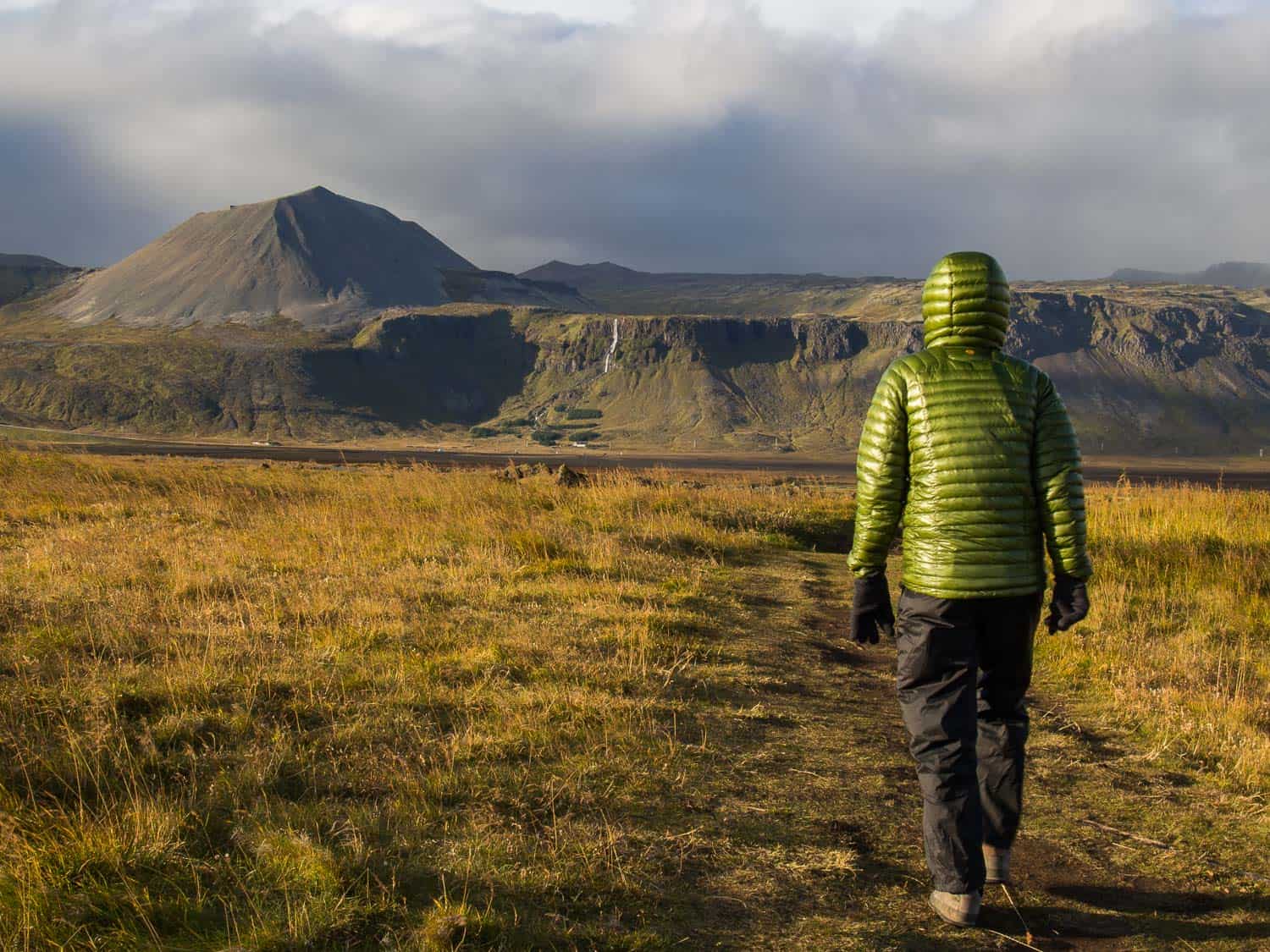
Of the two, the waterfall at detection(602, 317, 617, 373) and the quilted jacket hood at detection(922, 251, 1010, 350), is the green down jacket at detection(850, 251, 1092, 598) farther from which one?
the waterfall at detection(602, 317, 617, 373)

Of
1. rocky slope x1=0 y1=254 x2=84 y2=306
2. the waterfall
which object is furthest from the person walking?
rocky slope x1=0 y1=254 x2=84 y2=306

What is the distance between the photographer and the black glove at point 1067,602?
330 centimetres

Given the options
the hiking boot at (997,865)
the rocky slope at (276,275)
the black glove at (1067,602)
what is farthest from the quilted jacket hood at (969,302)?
the rocky slope at (276,275)

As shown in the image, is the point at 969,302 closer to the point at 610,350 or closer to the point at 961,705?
the point at 961,705

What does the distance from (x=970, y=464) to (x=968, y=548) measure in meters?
0.30

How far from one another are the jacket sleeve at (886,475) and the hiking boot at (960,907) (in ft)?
3.84

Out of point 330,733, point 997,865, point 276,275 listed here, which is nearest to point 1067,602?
point 997,865

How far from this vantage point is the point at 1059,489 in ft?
10.8

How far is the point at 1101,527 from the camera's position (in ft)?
39.4

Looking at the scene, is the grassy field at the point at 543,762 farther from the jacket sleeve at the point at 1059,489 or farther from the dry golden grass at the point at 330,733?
the jacket sleeve at the point at 1059,489

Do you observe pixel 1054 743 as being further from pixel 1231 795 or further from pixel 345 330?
pixel 345 330

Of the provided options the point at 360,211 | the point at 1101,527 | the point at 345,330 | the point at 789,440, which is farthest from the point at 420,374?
the point at 1101,527

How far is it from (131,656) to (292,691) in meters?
1.17

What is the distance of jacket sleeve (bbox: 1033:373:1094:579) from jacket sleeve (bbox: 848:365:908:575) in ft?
1.57
